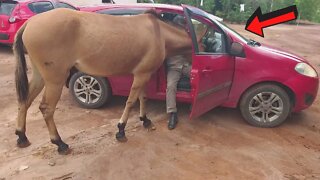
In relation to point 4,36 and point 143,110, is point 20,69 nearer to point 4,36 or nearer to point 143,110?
point 143,110

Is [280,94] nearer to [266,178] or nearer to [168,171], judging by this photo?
[266,178]

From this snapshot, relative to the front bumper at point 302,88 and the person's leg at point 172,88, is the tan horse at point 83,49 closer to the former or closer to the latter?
the person's leg at point 172,88

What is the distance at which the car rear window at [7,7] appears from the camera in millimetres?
10016

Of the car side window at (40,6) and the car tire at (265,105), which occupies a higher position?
the car side window at (40,6)

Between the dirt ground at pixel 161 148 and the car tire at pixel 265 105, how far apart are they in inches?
6.0

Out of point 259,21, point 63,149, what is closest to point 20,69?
point 63,149

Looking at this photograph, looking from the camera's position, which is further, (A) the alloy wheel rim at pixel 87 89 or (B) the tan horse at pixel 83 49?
(A) the alloy wheel rim at pixel 87 89

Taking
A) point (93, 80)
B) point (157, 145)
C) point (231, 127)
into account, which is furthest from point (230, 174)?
point (93, 80)

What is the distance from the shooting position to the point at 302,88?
515cm

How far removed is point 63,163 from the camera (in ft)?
13.6

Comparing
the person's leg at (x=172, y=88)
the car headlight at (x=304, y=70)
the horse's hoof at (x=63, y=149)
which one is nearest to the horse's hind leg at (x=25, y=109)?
the horse's hoof at (x=63, y=149)

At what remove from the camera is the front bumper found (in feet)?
16.8

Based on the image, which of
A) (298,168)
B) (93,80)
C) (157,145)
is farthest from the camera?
(93,80)

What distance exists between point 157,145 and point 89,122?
1.26 metres
